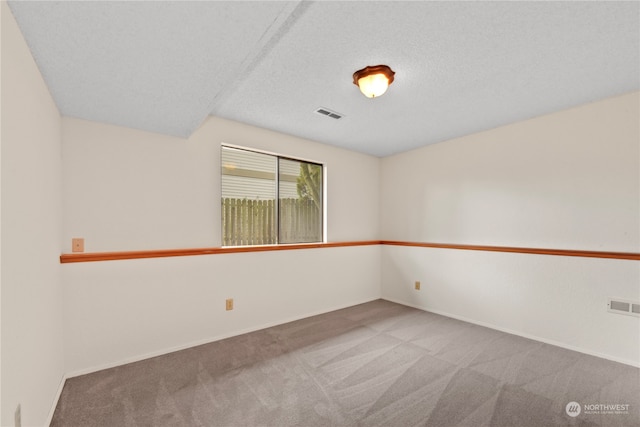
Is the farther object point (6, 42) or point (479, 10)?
point (479, 10)

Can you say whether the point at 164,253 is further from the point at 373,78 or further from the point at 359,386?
the point at 373,78

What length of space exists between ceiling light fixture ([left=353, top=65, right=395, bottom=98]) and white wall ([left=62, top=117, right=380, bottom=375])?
5.29 feet

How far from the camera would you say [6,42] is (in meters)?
1.09

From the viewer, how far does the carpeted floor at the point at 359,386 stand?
5.39 ft

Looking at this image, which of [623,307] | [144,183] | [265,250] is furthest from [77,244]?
[623,307]

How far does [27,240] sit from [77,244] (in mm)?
1065

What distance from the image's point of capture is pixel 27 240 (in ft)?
4.33

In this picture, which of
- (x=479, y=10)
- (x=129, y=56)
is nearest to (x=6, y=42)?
(x=129, y=56)

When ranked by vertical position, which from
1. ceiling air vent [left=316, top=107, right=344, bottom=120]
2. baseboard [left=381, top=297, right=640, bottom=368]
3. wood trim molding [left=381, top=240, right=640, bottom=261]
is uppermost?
ceiling air vent [left=316, top=107, right=344, bottom=120]

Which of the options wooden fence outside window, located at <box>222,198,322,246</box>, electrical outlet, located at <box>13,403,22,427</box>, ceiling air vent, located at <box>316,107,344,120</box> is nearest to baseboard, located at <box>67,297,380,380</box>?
wooden fence outside window, located at <box>222,198,322,246</box>

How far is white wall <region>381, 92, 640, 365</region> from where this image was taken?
239 cm

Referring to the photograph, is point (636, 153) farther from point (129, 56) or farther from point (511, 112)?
point (129, 56)

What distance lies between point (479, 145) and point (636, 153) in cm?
131

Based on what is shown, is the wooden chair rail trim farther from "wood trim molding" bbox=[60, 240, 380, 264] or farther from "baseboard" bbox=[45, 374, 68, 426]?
"baseboard" bbox=[45, 374, 68, 426]
